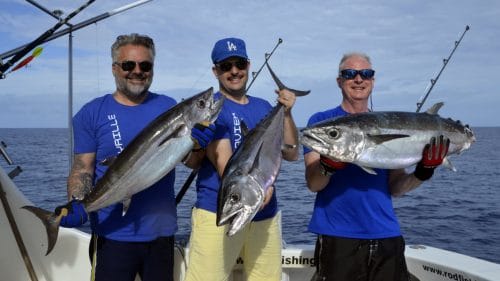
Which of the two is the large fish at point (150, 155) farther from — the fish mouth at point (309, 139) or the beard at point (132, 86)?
the fish mouth at point (309, 139)

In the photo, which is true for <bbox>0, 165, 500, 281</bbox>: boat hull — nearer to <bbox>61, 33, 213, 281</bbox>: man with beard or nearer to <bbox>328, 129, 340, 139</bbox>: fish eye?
<bbox>61, 33, 213, 281</bbox>: man with beard

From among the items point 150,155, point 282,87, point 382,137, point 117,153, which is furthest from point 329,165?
point 117,153

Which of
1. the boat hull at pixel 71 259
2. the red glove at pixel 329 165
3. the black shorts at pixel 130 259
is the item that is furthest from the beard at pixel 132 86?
the boat hull at pixel 71 259

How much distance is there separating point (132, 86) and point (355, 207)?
1892mm

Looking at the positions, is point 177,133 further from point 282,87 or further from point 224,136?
point 282,87

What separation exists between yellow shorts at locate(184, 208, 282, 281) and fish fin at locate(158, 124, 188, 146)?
68 centimetres

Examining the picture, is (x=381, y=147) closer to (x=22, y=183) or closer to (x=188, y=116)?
(x=188, y=116)

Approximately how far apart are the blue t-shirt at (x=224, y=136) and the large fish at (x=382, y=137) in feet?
1.99

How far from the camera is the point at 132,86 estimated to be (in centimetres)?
341

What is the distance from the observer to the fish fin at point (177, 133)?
307 centimetres

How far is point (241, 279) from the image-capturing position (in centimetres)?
466

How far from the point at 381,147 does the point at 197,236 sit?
150 cm

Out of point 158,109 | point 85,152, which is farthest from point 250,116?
point 85,152

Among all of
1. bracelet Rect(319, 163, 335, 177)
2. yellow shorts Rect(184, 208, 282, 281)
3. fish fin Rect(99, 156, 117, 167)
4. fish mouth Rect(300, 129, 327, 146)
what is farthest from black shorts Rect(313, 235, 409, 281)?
fish fin Rect(99, 156, 117, 167)
